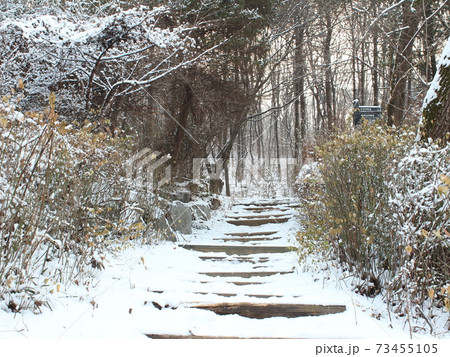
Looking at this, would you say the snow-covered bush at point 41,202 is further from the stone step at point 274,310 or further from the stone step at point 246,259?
the stone step at point 246,259

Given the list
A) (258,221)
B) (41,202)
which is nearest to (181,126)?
(258,221)

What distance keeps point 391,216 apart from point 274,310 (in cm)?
118

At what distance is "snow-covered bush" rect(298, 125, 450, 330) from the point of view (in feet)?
7.76

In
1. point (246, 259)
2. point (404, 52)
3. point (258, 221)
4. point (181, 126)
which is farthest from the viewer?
point (181, 126)

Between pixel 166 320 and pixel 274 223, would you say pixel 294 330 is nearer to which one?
pixel 166 320

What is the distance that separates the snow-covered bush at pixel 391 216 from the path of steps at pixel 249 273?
537mm

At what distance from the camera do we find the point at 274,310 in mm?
2686

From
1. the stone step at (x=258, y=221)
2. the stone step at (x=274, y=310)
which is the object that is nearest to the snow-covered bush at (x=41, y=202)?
the stone step at (x=274, y=310)

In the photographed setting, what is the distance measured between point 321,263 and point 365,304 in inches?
46.3

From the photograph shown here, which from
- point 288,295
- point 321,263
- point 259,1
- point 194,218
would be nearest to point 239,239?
point 194,218

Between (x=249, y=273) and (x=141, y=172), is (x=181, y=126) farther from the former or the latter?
(x=249, y=273)

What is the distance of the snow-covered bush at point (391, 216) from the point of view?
237 cm

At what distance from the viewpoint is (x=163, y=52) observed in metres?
6.34

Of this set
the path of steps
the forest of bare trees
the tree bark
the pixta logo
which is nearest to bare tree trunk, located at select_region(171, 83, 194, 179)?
the forest of bare trees
